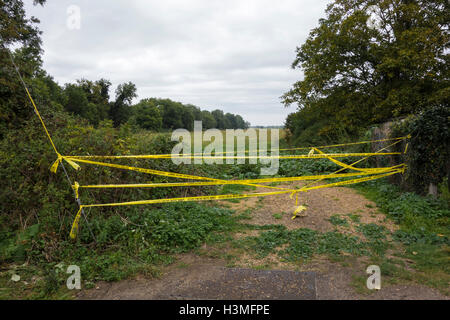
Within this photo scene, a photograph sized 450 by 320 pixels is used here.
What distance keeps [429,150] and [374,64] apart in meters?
11.5

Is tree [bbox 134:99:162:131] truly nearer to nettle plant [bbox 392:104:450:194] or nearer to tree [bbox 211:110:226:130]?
tree [bbox 211:110:226:130]

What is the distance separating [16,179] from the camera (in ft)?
17.7

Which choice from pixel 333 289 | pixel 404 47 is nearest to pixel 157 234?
pixel 333 289

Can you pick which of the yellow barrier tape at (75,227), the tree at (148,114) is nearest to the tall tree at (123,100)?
the tree at (148,114)

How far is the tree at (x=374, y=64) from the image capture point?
13609mm

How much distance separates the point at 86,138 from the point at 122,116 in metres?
39.9

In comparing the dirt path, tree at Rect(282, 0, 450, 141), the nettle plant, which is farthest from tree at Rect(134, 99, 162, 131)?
the dirt path

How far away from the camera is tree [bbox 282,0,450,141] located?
536 inches

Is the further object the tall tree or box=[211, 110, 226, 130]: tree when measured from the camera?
box=[211, 110, 226, 130]: tree

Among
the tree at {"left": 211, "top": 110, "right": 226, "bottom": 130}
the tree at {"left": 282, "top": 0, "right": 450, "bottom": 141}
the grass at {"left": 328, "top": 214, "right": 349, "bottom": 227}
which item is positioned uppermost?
the tree at {"left": 211, "top": 110, "right": 226, "bottom": 130}

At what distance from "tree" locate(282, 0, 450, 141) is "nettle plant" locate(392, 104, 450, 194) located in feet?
24.7

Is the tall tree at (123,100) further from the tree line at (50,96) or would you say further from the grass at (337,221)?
the grass at (337,221)

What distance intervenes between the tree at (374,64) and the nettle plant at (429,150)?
7.54 meters

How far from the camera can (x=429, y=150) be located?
20.8ft
